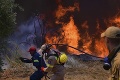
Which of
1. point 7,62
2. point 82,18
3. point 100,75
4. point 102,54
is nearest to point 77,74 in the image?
point 100,75

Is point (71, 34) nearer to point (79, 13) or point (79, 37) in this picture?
point (79, 37)

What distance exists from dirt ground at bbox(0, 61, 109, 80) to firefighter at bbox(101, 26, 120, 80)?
406 inches

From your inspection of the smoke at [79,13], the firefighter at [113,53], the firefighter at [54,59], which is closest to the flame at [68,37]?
the smoke at [79,13]

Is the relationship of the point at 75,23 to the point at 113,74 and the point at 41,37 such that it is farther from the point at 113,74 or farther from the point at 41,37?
the point at 113,74

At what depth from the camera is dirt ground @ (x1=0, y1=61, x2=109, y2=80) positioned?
1402cm

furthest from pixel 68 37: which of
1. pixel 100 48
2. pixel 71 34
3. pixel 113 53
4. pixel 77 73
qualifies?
pixel 113 53

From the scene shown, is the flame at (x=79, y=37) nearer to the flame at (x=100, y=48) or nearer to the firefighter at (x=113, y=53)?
the flame at (x=100, y=48)

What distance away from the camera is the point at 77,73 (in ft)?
49.0

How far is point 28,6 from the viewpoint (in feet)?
71.2

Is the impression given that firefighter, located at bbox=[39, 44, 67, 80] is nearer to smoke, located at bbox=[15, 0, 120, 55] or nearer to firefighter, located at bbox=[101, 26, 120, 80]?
firefighter, located at bbox=[101, 26, 120, 80]

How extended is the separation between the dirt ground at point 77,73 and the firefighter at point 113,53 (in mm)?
10305

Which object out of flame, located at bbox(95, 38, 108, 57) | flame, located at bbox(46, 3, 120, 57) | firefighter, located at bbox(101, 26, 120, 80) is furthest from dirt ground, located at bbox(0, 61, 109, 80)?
firefighter, located at bbox(101, 26, 120, 80)

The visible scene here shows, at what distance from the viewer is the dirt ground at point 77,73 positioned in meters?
14.0

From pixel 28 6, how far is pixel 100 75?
9088 millimetres
